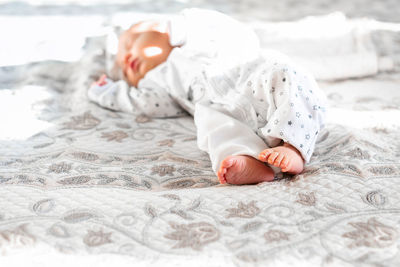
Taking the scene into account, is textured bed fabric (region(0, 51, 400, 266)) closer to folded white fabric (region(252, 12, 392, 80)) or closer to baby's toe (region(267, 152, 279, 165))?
baby's toe (region(267, 152, 279, 165))

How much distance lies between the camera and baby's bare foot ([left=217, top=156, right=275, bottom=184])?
3.02 ft

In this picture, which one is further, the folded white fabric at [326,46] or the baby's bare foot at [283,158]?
the folded white fabric at [326,46]

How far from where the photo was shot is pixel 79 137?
119 centimetres

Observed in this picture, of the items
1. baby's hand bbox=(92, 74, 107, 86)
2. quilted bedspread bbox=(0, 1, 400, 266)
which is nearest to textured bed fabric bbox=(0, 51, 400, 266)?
quilted bedspread bbox=(0, 1, 400, 266)

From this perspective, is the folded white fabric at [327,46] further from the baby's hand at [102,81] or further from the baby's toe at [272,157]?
the baby's toe at [272,157]

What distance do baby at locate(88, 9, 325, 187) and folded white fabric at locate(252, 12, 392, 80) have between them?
22 centimetres

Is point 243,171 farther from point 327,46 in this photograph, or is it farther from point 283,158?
point 327,46

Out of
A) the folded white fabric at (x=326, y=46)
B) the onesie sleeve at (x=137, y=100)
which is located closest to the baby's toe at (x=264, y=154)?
the onesie sleeve at (x=137, y=100)

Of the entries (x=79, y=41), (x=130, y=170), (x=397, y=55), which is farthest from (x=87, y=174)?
(x=397, y=55)

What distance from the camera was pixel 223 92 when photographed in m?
1.21

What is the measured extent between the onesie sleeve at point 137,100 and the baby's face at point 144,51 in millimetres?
94

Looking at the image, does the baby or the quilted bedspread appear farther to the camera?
the baby

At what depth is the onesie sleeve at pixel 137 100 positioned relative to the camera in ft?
4.33

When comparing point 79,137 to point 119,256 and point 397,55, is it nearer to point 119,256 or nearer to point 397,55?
point 119,256
